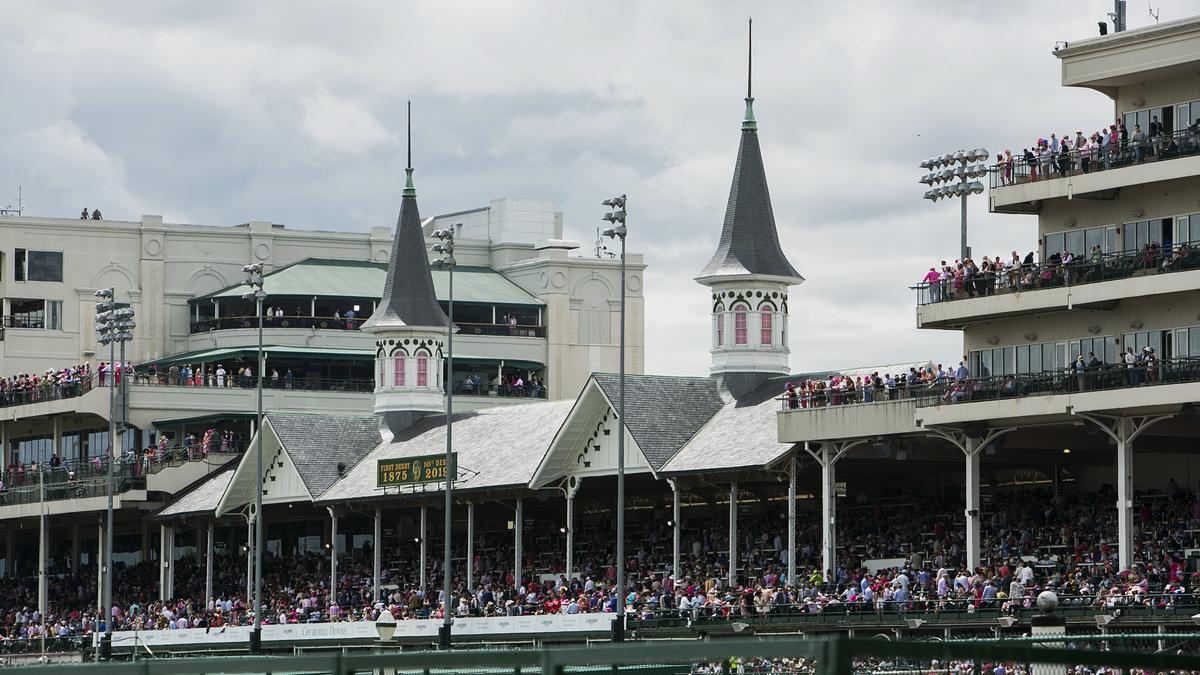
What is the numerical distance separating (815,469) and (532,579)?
1171 cm

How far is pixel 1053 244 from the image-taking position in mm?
53219

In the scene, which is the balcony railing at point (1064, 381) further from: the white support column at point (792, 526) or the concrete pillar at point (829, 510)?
the white support column at point (792, 526)

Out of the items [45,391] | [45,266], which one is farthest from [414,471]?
[45,266]

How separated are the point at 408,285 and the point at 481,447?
14.5 m

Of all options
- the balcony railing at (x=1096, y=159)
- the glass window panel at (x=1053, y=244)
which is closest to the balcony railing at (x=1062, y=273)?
the glass window panel at (x=1053, y=244)

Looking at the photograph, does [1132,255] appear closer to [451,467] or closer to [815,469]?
[815,469]

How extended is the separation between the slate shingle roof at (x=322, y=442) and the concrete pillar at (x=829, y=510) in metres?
25.8

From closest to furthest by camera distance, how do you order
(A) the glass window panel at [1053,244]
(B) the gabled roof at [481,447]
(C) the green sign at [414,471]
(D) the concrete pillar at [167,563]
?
(A) the glass window panel at [1053,244]
(B) the gabled roof at [481,447]
(C) the green sign at [414,471]
(D) the concrete pillar at [167,563]

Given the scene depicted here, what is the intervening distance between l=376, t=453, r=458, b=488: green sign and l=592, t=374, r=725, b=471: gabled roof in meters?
6.34

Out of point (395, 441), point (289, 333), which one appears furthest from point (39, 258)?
point (395, 441)

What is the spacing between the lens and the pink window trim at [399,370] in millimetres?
84562

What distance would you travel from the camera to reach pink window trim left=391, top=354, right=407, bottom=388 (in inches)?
3329

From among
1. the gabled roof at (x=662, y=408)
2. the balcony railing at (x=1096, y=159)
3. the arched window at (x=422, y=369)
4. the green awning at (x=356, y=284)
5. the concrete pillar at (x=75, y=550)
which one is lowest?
the concrete pillar at (x=75, y=550)

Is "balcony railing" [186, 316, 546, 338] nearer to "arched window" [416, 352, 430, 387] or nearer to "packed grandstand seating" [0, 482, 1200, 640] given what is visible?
"arched window" [416, 352, 430, 387]
